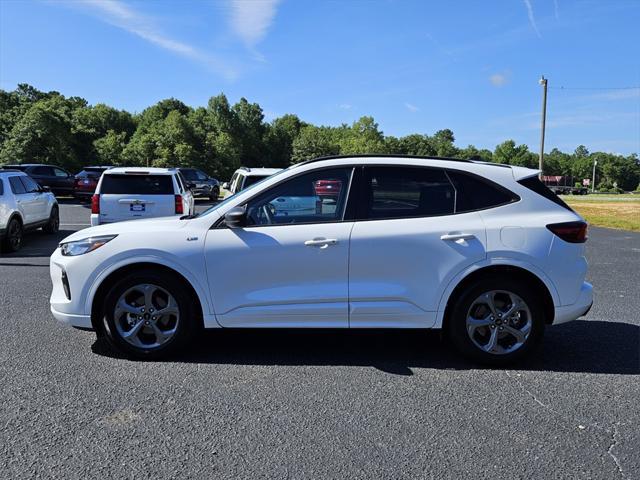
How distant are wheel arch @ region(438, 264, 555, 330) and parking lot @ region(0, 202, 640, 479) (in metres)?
0.49

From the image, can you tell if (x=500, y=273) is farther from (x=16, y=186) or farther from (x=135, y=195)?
(x=16, y=186)

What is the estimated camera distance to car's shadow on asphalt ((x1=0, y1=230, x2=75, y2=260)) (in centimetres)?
994

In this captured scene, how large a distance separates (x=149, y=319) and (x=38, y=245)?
835 cm

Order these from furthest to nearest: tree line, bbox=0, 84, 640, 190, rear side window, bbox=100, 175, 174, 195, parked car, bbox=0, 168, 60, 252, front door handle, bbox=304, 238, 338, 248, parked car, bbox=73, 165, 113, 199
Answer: tree line, bbox=0, 84, 640, 190
parked car, bbox=73, 165, 113, 199
parked car, bbox=0, 168, 60, 252
rear side window, bbox=100, 175, 174, 195
front door handle, bbox=304, 238, 338, 248

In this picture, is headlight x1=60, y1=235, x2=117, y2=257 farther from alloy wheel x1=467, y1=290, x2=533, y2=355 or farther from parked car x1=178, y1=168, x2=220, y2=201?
parked car x1=178, y1=168, x2=220, y2=201

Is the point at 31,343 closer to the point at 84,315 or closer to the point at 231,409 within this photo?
the point at 84,315

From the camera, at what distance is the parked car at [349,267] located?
4.24 m

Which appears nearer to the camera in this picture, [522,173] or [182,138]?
[522,173]

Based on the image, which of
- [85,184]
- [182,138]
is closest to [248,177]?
[85,184]

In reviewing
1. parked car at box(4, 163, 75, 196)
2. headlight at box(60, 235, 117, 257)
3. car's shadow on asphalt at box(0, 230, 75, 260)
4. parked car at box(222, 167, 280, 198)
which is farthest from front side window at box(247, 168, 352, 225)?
parked car at box(4, 163, 75, 196)

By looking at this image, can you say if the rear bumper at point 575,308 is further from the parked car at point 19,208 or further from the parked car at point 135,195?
the parked car at point 19,208

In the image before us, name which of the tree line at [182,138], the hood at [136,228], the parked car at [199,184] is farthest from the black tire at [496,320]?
the parked car at [199,184]

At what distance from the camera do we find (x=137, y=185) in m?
9.45

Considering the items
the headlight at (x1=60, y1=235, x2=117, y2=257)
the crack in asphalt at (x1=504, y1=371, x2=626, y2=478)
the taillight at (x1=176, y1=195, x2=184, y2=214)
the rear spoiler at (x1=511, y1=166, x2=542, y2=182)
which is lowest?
the crack in asphalt at (x1=504, y1=371, x2=626, y2=478)
